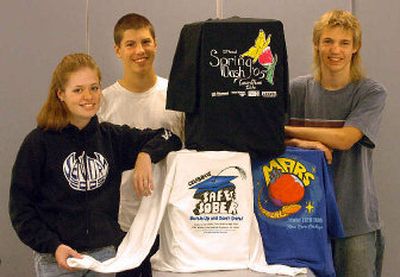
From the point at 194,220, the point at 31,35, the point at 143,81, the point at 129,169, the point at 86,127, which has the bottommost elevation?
the point at 194,220

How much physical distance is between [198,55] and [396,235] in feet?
6.06

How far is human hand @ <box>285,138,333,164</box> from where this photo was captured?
2180mm

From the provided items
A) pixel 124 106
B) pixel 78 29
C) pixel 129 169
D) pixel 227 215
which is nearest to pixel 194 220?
pixel 227 215

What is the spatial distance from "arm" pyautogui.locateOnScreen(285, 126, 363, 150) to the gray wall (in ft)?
3.29

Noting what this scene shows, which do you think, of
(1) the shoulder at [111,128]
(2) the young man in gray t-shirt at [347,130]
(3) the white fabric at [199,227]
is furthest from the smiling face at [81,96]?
(2) the young man in gray t-shirt at [347,130]

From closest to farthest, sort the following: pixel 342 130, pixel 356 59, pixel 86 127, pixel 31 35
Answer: pixel 86 127 → pixel 342 130 → pixel 356 59 → pixel 31 35

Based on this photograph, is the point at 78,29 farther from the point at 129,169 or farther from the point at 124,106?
the point at 129,169

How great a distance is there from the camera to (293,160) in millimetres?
2168

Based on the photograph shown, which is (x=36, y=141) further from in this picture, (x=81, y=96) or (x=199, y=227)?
(x=199, y=227)

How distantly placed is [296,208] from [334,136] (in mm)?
311

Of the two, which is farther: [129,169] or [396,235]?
[396,235]

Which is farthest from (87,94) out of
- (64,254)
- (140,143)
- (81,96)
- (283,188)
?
(283,188)

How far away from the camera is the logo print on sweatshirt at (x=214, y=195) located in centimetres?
210

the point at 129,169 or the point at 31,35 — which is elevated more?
the point at 31,35
